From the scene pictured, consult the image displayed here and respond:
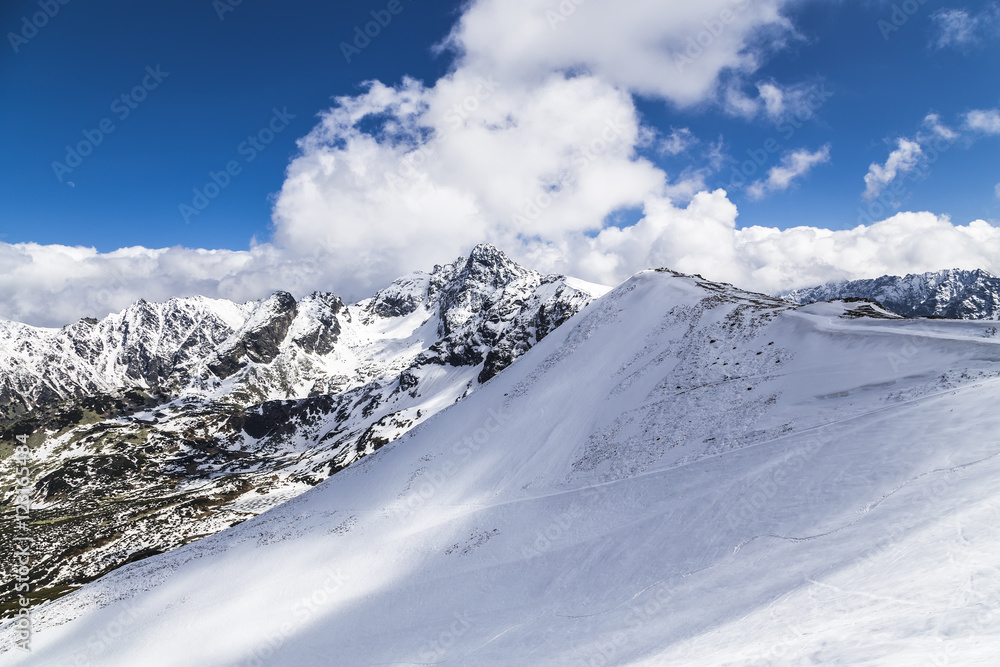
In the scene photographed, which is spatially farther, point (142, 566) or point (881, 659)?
point (142, 566)

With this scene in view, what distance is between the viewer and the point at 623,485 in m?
26.3

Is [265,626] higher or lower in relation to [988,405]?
lower

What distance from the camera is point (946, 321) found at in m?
29.5

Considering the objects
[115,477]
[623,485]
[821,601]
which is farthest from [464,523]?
[115,477]

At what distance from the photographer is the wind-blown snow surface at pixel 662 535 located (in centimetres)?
1142

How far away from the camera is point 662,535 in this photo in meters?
19.8

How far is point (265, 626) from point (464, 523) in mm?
13703

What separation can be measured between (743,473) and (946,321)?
21764 millimetres

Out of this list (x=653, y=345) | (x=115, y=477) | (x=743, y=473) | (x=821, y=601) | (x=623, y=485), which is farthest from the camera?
(x=115, y=477)

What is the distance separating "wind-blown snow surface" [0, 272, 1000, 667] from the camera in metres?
11.4

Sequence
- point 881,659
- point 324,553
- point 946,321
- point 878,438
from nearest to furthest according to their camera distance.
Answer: point 881,659
point 878,438
point 946,321
point 324,553

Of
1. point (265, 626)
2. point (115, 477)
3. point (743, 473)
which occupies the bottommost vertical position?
point (265, 626)

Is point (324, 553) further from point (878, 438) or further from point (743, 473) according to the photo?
point (878, 438)

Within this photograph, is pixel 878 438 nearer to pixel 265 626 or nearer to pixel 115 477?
pixel 265 626
